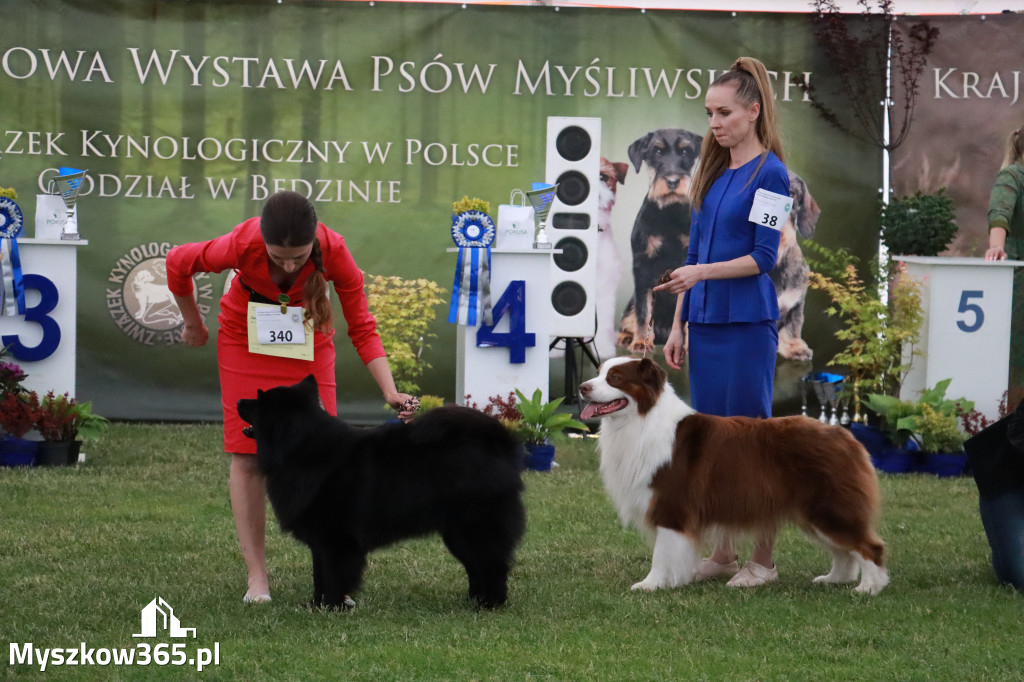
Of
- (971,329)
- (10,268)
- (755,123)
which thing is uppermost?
(755,123)

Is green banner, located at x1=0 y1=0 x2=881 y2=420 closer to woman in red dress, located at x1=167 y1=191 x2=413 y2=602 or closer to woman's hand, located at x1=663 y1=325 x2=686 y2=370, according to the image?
woman's hand, located at x1=663 y1=325 x2=686 y2=370

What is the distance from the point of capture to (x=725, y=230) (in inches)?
180

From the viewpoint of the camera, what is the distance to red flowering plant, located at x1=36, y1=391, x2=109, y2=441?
721 centimetres

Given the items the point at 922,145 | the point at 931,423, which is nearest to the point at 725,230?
the point at 931,423

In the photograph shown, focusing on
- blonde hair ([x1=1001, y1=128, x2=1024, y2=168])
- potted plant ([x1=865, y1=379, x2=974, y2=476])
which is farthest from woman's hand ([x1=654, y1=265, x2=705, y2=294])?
blonde hair ([x1=1001, y1=128, x2=1024, y2=168])

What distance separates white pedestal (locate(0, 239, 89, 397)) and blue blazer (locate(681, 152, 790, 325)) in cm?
464

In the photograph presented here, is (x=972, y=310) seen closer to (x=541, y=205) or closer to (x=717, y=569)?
(x=541, y=205)

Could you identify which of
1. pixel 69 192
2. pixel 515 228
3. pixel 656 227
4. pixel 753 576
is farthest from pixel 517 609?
pixel 656 227

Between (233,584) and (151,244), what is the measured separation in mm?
5300

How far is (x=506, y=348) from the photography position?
7949mm

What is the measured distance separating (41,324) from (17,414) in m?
0.69

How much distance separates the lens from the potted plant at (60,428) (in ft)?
23.7

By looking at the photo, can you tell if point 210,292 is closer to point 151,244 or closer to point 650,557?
point 151,244

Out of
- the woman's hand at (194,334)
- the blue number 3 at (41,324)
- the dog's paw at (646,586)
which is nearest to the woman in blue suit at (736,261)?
the dog's paw at (646,586)
